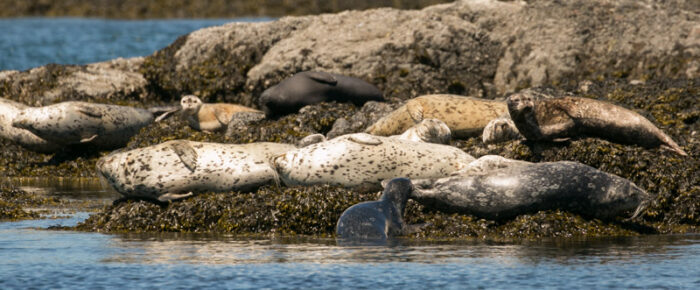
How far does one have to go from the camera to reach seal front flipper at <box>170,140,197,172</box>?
393 inches

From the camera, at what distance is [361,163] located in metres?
9.73

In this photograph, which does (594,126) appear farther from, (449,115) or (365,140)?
(449,115)

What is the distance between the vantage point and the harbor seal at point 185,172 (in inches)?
391

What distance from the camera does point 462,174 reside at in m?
9.39

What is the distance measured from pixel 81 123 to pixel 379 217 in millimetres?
7663

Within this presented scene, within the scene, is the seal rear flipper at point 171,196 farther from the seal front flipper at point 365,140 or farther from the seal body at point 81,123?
the seal body at point 81,123

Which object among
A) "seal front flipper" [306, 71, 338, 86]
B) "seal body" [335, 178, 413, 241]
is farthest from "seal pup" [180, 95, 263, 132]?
"seal body" [335, 178, 413, 241]

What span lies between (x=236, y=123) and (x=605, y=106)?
5.62 meters

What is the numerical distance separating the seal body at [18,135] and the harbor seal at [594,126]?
775cm

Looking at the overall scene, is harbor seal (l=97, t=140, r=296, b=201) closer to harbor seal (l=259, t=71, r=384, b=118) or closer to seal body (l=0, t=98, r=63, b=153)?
harbor seal (l=259, t=71, r=384, b=118)

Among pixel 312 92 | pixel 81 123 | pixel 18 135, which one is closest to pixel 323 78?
pixel 312 92

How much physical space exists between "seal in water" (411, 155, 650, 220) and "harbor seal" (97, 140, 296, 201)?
1612 mm

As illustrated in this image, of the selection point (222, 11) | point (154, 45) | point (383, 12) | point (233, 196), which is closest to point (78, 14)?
point (222, 11)

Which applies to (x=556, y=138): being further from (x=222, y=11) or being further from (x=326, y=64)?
(x=222, y=11)
